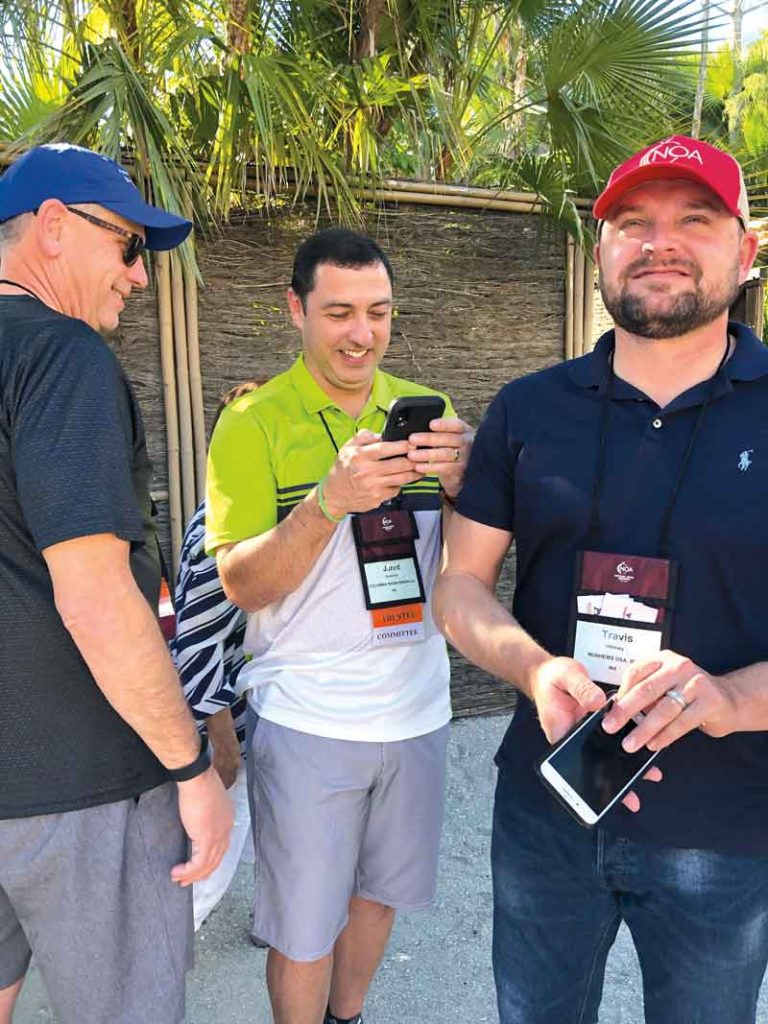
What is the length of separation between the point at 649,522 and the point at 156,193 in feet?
9.17

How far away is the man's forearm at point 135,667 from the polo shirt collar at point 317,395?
892 mm

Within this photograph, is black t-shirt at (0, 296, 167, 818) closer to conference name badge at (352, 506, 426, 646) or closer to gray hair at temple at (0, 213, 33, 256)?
gray hair at temple at (0, 213, 33, 256)

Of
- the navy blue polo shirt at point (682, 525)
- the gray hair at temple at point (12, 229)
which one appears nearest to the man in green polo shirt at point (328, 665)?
the navy blue polo shirt at point (682, 525)

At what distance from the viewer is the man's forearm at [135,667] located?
1.40 meters

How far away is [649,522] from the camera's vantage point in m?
1.53

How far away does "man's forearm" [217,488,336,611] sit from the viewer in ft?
6.17

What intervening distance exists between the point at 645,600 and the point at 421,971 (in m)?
1.84

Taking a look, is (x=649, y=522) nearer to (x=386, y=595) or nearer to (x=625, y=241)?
(x=625, y=241)

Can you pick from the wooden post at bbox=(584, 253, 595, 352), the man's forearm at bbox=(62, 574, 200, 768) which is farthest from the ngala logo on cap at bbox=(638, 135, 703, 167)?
the wooden post at bbox=(584, 253, 595, 352)

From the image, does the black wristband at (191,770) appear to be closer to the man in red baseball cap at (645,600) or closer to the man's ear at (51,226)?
the man in red baseball cap at (645,600)

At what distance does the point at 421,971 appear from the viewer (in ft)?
8.89

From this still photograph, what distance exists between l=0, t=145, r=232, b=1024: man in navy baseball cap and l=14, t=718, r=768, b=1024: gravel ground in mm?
1062

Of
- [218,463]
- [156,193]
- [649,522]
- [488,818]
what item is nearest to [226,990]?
[488,818]

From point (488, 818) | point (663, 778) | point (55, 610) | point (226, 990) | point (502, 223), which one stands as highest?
point (502, 223)
